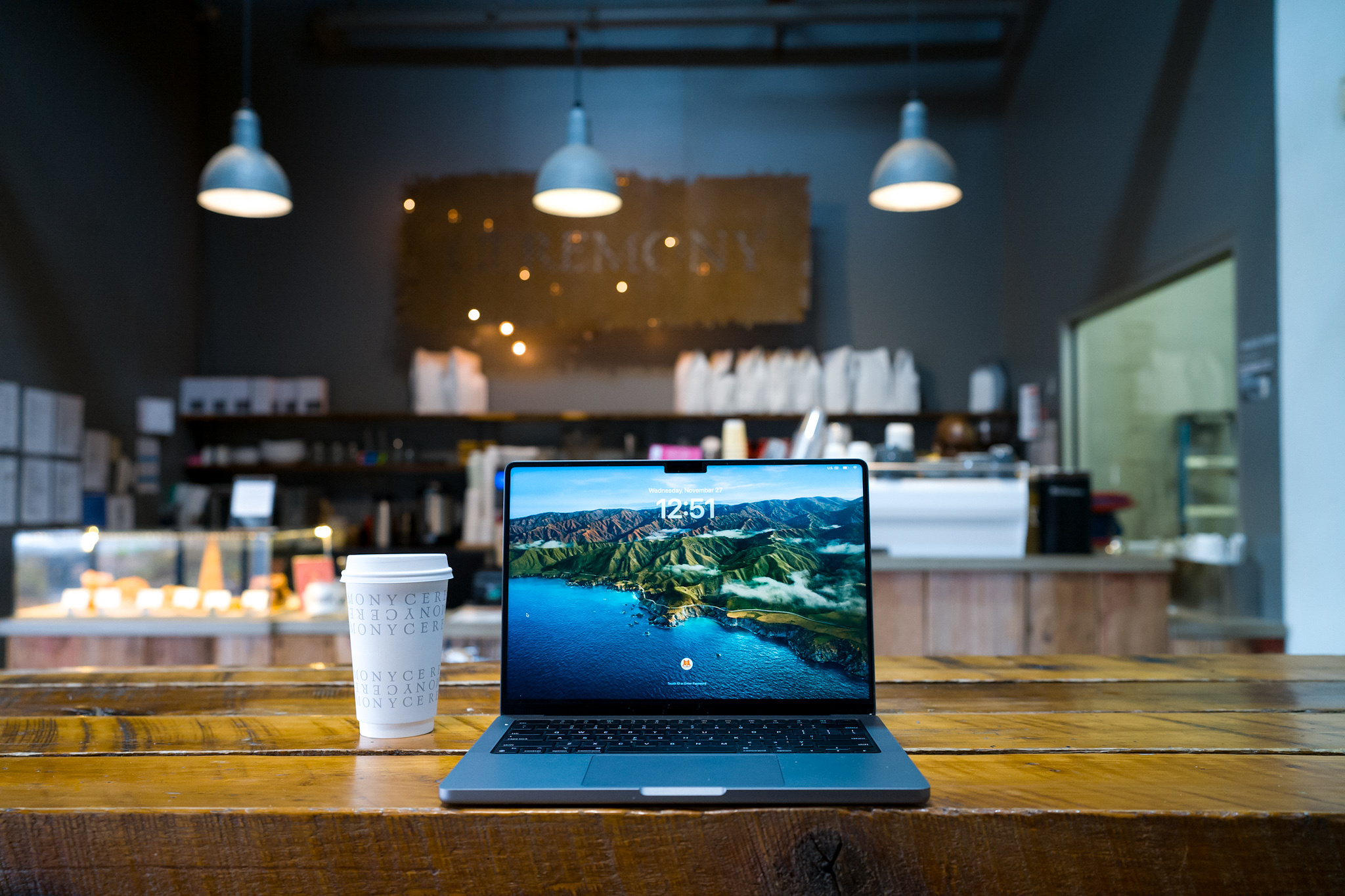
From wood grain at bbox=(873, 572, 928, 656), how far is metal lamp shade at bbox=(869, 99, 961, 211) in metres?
1.50

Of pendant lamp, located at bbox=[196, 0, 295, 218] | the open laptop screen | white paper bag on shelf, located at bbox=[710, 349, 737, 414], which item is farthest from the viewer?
white paper bag on shelf, located at bbox=[710, 349, 737, 414]

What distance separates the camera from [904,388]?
4.98 meters

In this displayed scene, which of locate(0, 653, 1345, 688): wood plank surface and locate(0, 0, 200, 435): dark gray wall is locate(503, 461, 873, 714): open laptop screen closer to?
locate(0, 653, 1345, 688): wood plank surface

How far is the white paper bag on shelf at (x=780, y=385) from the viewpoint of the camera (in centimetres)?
494

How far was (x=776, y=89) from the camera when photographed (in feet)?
17.6

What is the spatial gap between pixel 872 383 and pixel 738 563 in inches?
168

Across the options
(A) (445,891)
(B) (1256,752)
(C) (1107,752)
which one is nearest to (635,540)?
(A) (445,891)

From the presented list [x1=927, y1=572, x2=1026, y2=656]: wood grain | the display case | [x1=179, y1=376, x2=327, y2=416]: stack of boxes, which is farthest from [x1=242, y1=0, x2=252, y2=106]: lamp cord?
[x1=927, y1=572, x2=1026, y2=656]: wood grain

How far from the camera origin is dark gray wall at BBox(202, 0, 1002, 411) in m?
5.26

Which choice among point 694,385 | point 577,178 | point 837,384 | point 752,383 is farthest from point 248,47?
point 837,384

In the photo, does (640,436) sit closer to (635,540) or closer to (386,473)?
(386,473)

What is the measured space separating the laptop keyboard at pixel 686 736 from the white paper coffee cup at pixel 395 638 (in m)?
0.10

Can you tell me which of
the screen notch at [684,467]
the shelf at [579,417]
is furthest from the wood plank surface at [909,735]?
the shelf at [579,417]

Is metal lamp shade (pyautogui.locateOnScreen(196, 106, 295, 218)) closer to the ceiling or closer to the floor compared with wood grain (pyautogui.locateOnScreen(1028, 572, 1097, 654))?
closer to the ceiling
